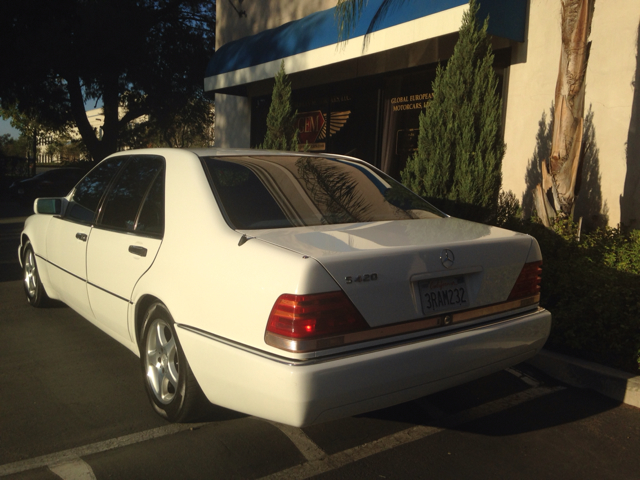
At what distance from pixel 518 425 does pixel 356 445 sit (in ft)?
3.35

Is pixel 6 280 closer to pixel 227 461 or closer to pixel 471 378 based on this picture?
pixel 227 461

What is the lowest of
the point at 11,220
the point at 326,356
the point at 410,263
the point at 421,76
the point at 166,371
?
the point at 11,220

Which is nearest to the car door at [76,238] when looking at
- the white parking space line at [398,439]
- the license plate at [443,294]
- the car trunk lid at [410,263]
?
the car trunk lid at [410,263]

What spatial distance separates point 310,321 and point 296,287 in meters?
0.17

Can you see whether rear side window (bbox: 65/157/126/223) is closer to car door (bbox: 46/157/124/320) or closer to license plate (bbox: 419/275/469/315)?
car door (bbox: 46/157/124/320)

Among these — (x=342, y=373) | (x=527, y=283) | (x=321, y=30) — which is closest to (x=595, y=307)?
(x=527, y=283)

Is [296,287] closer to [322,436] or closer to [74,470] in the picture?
[322,436]

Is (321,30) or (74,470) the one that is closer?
(74,470)

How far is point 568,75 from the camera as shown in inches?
238

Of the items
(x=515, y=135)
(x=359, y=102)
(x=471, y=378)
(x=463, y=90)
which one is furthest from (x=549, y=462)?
(x=359, y=102)

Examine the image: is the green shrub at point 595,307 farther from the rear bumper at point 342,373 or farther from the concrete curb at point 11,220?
the concrete curb at point 11,220

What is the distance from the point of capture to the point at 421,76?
10.6 metres

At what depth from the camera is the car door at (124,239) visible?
3693mm

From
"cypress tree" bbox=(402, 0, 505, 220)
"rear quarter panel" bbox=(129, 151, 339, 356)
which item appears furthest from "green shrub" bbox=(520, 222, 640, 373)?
"rear quarter panel" bbox=(129, 151, 339, 356)
